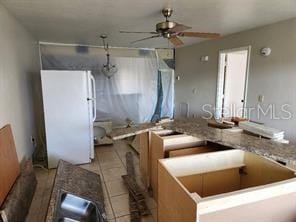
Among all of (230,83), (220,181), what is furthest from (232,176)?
(230,83)

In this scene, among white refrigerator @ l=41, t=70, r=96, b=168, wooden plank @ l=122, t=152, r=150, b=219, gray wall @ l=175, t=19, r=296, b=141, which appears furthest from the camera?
white refrigerator @ l=41, t=70, r=96, b=168

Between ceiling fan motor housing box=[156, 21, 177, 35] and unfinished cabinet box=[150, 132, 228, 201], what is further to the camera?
ceiling fan motor housing box=[156, 21, 177, 35]

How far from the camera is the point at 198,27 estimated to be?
3471 mm

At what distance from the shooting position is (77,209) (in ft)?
6.56

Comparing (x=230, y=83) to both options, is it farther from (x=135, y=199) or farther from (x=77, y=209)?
(x=77, y=209)

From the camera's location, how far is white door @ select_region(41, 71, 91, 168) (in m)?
3.15

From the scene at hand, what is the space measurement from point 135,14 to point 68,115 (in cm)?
187

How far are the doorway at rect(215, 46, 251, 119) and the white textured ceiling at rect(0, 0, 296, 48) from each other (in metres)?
0.77

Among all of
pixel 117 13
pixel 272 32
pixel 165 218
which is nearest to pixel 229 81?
pixel 272 32

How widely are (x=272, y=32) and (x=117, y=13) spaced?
8.15ft

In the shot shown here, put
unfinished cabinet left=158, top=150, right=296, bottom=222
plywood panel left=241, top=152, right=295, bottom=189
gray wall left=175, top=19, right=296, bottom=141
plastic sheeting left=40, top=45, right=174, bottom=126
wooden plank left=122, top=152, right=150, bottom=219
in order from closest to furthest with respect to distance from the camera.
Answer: unfinished cabinet left=158, top=150, right=296, bottom=222
plywood panel left=241, top=152, right=295, bottom=189
wooden plank left=122, top=152, right=150, bottom=219
gray wall left=175, top=19, right=296, bottom=141
plastic sheeting left=40, top=45, right=174, bottom=126

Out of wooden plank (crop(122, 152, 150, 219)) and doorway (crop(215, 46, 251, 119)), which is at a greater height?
doorway (crop(215, 46, 251, 119))

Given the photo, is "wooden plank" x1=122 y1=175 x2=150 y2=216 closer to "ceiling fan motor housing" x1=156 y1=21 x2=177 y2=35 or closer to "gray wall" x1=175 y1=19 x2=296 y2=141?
"ceiling fan motor housing" x1=156 y1=21 x2=177 y2=35

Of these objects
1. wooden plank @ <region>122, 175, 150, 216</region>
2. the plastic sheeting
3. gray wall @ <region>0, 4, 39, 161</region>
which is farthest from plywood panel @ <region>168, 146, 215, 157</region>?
the plastic sheeting
